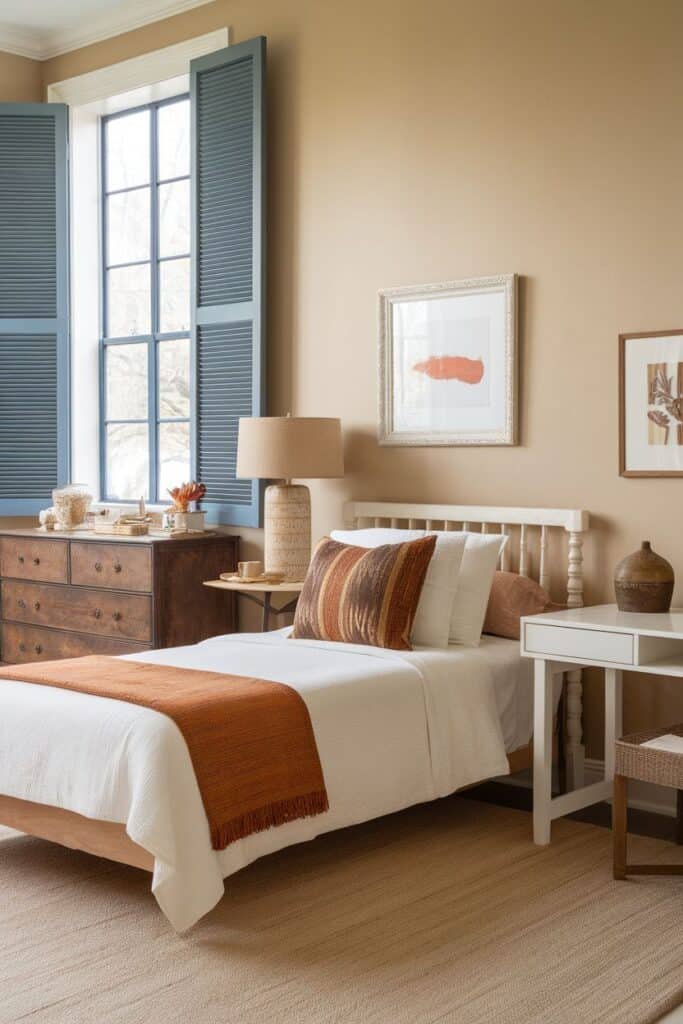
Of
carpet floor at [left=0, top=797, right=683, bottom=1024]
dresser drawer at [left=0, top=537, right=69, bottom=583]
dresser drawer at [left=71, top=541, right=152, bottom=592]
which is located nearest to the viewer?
carpet floor at [left=0, top=797, right=683, bottom=1024]

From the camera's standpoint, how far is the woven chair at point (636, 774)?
3273 millimetres

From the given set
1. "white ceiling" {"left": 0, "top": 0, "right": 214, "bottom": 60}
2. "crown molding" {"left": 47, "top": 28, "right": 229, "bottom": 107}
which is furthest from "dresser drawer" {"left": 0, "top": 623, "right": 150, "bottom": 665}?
"white ceiling" {"left": 0, "top": 0, "right": 214, "bottom": 60}

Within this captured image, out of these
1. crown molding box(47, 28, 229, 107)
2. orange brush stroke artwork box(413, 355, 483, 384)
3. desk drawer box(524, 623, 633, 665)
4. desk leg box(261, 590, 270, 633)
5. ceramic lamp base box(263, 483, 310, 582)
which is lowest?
desk leg box(261, 590, 270, 633)

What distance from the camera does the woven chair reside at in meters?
3.27

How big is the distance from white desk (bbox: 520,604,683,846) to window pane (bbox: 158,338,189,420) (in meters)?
2.74

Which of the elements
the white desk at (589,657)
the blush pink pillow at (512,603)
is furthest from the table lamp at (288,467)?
the white desk at (589,657)

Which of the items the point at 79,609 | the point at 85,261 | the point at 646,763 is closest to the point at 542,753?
the point at 646,763

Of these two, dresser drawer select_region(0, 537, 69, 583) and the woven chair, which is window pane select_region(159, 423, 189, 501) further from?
the woven chair

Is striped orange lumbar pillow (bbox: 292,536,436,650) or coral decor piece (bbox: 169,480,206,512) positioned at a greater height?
coral decor piece (bbox: 169,480,206,512)

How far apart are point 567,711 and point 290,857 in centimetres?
123

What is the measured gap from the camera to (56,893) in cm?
336

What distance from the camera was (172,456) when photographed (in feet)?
20.1

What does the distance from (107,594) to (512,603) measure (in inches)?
78.7

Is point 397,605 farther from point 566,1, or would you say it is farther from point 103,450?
point 103,450
